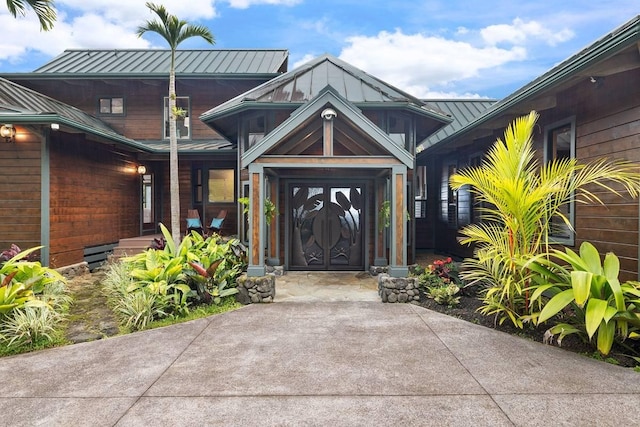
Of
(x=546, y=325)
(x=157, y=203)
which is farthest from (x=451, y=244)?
(x=157, y=203)

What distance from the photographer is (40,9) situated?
6.59 m

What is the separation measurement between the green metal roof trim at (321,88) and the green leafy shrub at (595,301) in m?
4.66

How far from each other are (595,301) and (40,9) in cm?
994

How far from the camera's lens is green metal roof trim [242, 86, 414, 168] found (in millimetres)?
5699

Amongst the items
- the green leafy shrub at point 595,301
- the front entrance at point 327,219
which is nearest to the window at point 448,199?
the front entrance at point 327,219

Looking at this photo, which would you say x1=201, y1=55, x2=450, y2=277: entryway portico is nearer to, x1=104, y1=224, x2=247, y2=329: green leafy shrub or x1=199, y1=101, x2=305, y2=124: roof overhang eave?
x1=199, y1=101, x2=305, y2=124: roof overhang eave

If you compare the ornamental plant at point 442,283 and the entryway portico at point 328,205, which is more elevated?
the entryway portico at point 328,205

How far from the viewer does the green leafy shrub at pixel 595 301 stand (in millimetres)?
3260

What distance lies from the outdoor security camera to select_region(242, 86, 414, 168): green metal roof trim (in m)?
0.09

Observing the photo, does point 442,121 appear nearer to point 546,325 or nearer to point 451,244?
point 451,244

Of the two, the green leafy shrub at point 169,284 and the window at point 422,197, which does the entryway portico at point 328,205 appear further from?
the window at point 422,197

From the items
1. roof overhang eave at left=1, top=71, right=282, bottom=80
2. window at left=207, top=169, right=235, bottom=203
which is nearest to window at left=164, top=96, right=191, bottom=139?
roof overhang eave at left=1, top=71, right=282, bottom=80

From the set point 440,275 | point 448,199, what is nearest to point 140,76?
point 448,199

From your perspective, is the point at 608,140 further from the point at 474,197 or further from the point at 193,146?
the point at 193,146
